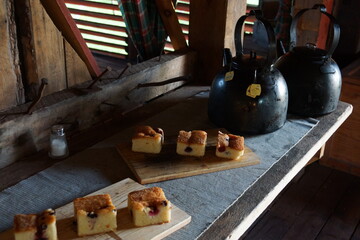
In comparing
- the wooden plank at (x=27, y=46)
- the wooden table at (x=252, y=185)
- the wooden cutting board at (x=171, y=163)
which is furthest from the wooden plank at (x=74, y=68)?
the wooden cutting board at (x=171, y=163)

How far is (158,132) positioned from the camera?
154cm

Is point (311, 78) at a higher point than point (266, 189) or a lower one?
higher

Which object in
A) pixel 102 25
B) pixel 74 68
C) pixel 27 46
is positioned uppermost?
pixel 27 46

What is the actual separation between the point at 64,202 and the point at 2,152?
330 millimetres

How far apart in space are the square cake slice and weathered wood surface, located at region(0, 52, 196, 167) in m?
0.46

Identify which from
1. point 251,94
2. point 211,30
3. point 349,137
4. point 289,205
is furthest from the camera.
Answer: point 349,137

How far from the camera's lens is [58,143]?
4.89 feet

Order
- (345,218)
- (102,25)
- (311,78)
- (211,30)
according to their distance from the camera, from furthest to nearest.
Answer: (102,25) → (345,218) → (211,30) → (311,78)

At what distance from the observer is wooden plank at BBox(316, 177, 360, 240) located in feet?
8.28

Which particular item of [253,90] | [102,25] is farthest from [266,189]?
[102,25]

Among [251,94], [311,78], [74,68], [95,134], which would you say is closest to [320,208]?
[311,78]

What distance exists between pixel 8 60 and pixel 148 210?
89 centimetres

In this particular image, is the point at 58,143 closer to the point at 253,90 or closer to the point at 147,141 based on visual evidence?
the point at 147,141

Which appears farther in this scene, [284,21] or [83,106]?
[284,21]
